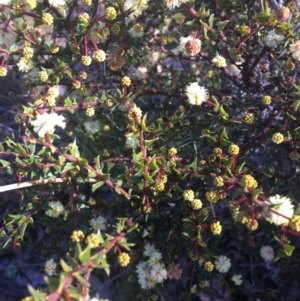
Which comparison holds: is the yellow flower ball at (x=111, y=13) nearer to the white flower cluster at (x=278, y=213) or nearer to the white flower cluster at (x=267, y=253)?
the white flower cluster at (x=278, y=213)

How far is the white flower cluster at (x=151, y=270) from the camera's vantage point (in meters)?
2.23

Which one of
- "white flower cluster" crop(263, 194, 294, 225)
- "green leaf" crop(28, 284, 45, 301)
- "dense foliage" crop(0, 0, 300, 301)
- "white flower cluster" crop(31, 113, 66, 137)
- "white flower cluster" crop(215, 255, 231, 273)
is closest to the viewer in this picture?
"green leaf" crop(28, 284, 45, 301)

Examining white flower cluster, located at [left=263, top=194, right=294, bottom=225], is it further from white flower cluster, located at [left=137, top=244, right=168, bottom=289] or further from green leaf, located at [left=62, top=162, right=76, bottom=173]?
green leaf, located at [left=62, top=162, right=76, bottom=173]

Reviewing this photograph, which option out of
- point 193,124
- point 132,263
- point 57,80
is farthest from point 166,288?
point 57,80

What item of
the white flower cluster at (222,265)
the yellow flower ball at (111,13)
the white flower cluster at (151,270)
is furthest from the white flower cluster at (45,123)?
the white flower cluster at (222,265)

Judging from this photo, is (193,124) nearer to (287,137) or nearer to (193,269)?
(287,137)

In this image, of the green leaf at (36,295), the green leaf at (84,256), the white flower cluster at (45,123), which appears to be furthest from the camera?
the white flower cluster at (45,123)

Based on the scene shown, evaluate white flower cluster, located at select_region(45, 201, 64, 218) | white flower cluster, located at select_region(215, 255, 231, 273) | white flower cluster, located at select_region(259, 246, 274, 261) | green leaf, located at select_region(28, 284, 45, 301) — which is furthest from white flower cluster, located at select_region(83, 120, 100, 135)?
green leaf, located at select_region(28, 284, 45, 301)

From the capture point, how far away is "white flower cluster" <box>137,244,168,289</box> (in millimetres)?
2229

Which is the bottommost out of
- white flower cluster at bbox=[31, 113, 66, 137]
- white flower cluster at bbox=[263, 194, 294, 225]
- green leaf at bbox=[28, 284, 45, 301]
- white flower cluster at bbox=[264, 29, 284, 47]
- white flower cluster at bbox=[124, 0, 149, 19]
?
green leaf at bbox=[28, 284, 45, 301]

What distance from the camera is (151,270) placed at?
226 cm

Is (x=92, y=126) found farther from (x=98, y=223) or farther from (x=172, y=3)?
(x=172, y=3)

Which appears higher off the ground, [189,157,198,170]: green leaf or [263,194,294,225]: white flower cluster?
[189,157,198,170]: green leaf

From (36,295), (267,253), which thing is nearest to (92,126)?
(267,253)
